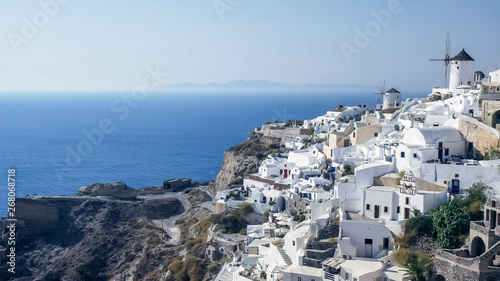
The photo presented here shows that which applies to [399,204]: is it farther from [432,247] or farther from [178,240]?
[178,240]

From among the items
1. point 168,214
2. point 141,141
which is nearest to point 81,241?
point 168,214

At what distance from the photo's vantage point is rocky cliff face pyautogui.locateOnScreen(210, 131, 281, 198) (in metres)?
52.0

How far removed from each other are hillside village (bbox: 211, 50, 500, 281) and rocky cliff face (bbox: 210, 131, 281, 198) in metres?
10.8

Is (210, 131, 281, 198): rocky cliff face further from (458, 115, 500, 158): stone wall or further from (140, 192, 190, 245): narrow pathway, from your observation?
(458, 115, 500, 158): stone wall

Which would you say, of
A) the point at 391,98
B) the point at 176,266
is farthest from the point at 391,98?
the point at 176,266

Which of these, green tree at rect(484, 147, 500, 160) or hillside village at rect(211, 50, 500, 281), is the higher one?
green tree at rect(484, 147, 500, 160)

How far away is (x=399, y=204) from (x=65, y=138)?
104m

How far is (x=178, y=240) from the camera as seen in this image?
4312 centimetres

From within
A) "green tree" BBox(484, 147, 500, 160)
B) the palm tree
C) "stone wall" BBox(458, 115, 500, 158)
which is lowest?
the palm tree

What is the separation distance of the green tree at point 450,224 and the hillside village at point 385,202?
12cm

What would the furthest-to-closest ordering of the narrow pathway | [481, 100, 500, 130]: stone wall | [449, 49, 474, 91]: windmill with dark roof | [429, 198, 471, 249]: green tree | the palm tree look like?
the narrow pathway < [449, 49, 474, 91]: windmill with dark roof < [481, 100, 500, 130]: stone wall < [429, 198, 471, 249]: green tree < the palm tree

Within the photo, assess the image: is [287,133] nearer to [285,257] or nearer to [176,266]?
[176,266]

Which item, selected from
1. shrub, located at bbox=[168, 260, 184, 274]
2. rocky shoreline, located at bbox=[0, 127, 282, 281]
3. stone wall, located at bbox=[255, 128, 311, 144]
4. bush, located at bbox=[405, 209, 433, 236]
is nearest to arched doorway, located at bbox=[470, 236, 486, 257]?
bush, located at bbox=[405, 209, 433, 236]

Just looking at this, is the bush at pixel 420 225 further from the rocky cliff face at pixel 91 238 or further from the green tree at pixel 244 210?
the rocky cliff face at pixel 91 238
